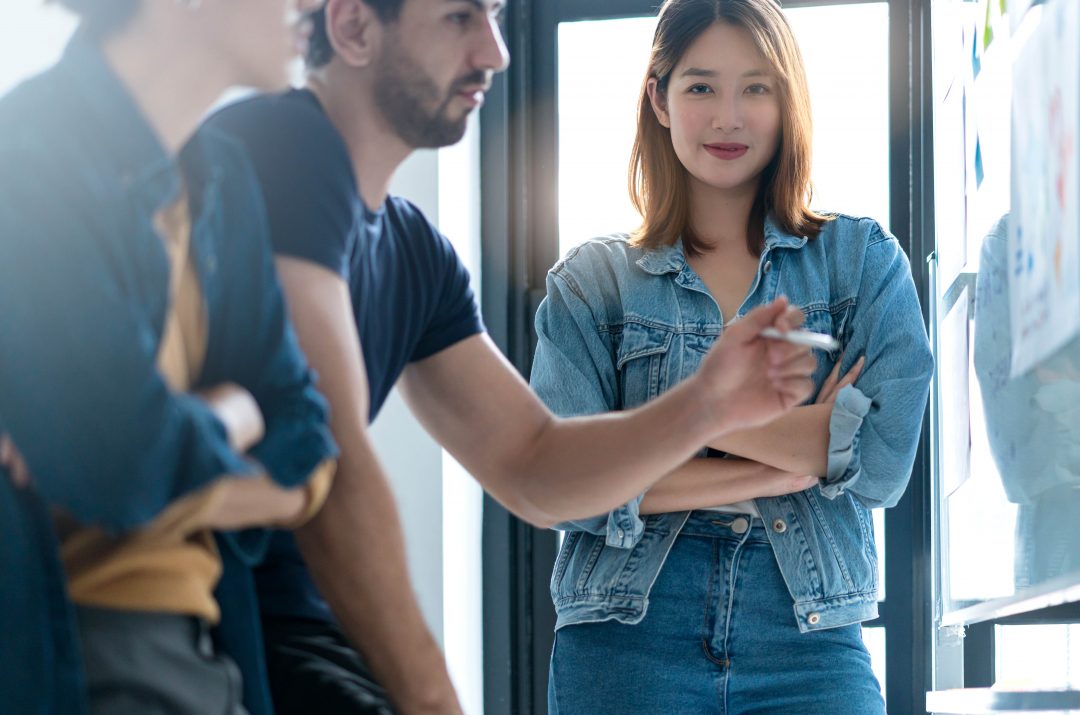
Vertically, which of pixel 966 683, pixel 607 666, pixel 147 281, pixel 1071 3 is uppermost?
pixel 1071 3

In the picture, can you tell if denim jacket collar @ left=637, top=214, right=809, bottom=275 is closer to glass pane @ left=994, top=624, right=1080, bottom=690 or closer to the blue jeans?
the blue jeans

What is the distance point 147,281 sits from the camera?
74 cm

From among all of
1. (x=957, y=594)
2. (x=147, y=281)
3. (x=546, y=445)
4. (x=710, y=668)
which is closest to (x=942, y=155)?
(x=957, y=594)

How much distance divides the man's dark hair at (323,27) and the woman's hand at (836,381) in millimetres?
986

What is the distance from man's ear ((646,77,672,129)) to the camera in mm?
1934

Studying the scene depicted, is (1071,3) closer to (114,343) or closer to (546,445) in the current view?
(546,445)

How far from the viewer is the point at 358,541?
3.16 ft

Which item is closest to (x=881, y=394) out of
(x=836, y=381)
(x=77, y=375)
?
(x=836, y=381)

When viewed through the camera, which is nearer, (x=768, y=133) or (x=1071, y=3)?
(x=1071, y=3)

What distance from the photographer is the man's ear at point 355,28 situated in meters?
1.02

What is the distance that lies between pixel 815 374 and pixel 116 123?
127 cm

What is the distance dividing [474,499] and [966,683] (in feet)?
3.65

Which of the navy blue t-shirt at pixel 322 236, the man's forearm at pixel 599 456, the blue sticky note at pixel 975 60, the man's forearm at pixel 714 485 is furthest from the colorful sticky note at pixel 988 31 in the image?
the navy blue t-shirt at pixel 322 236

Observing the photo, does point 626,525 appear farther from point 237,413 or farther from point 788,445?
point 237,413
